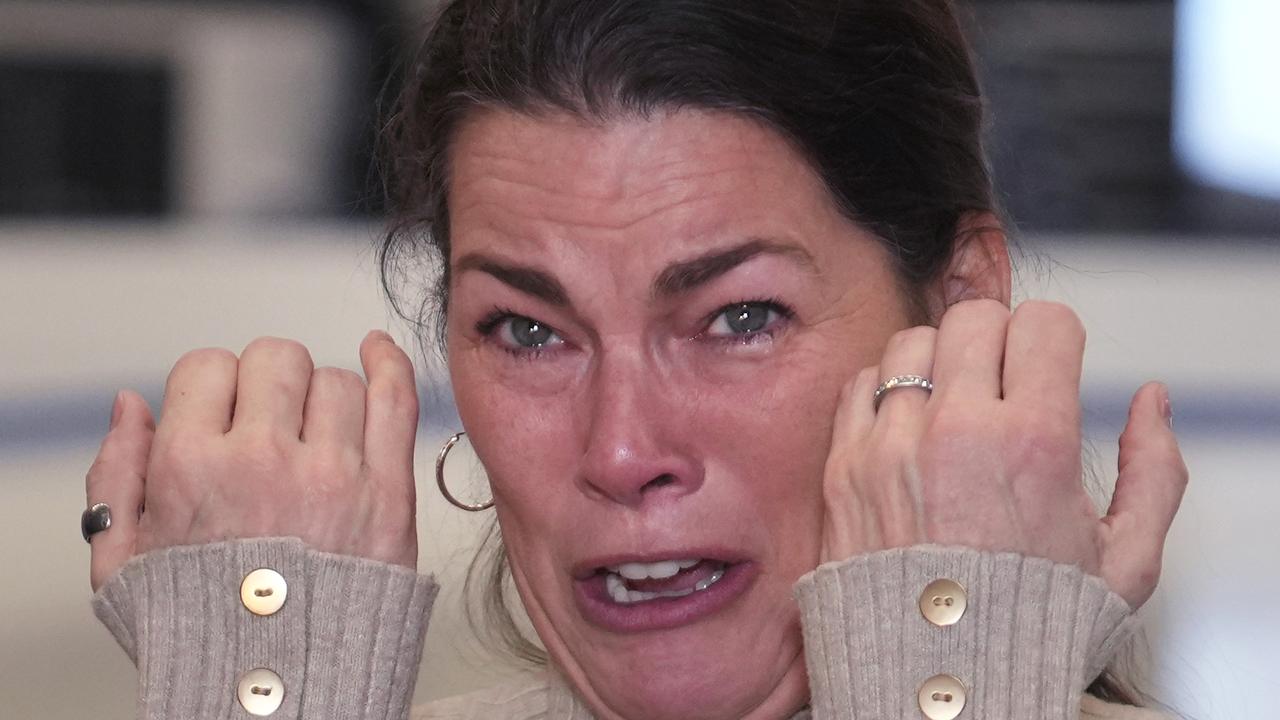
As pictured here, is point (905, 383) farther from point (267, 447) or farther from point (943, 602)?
point (267, 447)

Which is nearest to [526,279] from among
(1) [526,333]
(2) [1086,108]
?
(1) [526,333]

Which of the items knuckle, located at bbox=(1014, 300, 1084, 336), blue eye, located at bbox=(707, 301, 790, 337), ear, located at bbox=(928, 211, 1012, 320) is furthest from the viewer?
ear, located at bbox=(928, 211, 1012, 320)

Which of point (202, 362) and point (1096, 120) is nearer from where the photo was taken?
point (202, 362)

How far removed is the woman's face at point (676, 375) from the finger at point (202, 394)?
0.76ft

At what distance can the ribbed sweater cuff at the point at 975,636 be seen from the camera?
1.16 m

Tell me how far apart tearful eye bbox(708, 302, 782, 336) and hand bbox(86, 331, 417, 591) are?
28 cm

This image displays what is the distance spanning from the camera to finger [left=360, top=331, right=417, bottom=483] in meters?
1.41

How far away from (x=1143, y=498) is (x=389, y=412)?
0.63m

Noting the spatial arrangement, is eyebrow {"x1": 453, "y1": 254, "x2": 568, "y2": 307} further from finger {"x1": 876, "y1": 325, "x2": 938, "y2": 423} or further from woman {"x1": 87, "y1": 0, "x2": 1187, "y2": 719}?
finger {"x1": 876, "y1": 325, "x2": 938, "y2": 423}

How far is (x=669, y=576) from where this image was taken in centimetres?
137

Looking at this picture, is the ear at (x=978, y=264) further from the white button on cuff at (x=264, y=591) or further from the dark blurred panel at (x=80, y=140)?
the dark blurred panel at (x=80, y=140)

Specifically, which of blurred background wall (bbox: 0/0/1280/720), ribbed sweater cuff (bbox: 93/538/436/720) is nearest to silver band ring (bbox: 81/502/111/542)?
ribbed sweater cuff (bbox: 93/538/436/720)

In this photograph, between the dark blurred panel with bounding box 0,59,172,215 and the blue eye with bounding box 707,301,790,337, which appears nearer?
the blue eye with bounding box 707,301,790,337

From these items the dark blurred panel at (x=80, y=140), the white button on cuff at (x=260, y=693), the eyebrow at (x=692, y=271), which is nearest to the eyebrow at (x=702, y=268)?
the eyebrow at (x=692, y=271)
